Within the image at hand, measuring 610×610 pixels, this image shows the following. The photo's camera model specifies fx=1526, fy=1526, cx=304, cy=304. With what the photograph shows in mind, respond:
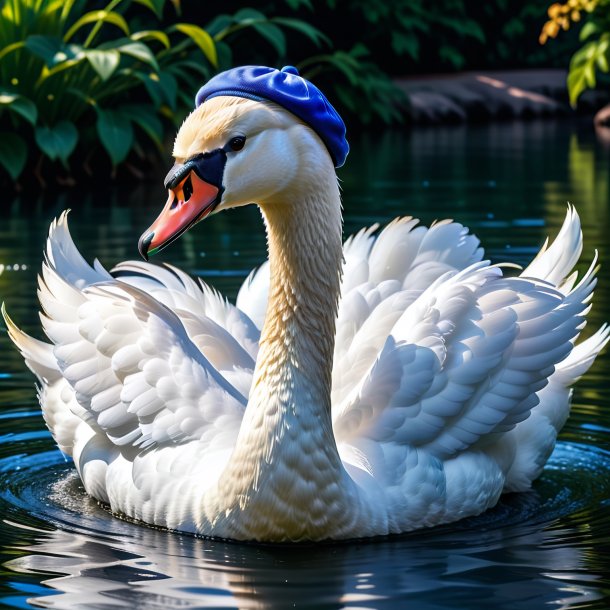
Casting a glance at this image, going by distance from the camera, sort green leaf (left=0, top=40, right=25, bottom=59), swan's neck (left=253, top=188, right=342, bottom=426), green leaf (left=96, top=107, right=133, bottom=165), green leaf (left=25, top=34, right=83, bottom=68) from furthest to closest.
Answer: green leaf (left=96, top=107, right=133, bottom=165) < green leaf (left=0, top=40, right=25, bottom=59) < green leaf (left=25, top=34, right=83, bottom=68) < swan's neck (left=253, top=188, right=342, bottom=426)

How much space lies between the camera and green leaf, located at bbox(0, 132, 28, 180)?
46.0ft

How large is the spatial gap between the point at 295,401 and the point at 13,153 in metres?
10.2

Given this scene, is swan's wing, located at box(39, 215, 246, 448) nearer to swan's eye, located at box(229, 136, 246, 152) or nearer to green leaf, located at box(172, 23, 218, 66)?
swan's eye, located at box(229, 136, 246, 152)

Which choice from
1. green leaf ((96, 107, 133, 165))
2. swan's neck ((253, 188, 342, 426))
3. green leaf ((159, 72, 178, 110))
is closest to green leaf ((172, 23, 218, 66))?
green leaf ((159, 72, 178, 110))

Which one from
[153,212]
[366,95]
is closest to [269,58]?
[366,95]

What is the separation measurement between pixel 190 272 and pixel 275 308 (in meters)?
4.91

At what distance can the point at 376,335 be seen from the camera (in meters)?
5.30

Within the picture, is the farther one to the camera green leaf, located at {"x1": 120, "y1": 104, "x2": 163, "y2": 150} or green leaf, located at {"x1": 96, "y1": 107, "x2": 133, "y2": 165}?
green leaf, located at {"x1": 120, "y1": 104, "x2": 163, "y2": 150}

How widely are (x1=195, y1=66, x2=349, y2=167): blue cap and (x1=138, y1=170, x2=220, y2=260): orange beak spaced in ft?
1.02

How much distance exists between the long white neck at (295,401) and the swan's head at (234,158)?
7cm

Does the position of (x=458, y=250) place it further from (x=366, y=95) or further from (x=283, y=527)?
(x=366, y=95)

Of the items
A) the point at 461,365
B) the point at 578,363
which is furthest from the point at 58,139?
the point at 461,365

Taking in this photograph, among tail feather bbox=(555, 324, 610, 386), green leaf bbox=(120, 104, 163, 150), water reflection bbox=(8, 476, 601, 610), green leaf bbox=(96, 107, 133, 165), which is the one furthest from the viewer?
green leaf bbox=(120, 104, 163, 150)

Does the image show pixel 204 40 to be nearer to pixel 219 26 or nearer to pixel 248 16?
pixel 248 16
